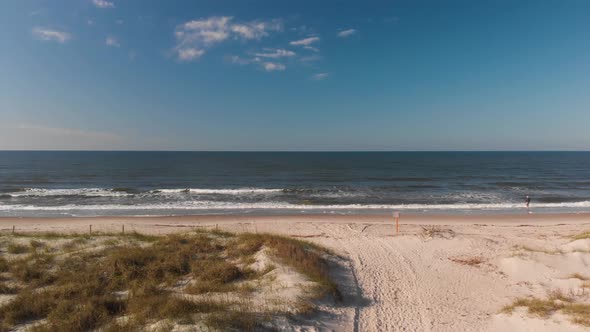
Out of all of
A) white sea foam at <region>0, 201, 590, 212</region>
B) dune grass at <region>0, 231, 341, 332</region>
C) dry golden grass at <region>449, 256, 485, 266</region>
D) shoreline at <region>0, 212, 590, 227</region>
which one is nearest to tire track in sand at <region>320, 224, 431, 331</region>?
dune grass at <region>0, 231, 341, 332</region>

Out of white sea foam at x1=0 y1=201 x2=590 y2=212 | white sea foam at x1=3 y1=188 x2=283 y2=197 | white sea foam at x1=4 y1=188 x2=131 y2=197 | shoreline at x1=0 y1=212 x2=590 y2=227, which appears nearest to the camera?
shoreline at x1=0 y1=212 x2=590 y2=227

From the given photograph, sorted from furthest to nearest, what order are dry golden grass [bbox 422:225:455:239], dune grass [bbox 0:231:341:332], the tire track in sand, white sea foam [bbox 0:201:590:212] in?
white sea foam [bbox 0:201:590:212], dry golden grass [bbox 422:225:455:239], the tire track in sand, dune grass [bbox 0:231:341:332]

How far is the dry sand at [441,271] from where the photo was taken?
287 inches

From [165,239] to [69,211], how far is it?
18.6m

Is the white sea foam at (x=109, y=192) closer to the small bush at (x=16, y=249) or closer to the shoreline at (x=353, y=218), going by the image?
the shoreline at (x=353, y=218)

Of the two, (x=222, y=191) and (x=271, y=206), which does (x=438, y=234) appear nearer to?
(x=271, y=206)

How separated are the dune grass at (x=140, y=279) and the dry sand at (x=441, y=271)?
1.30 metres

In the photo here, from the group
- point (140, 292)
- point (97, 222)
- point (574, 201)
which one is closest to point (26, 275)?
point (140, 292)

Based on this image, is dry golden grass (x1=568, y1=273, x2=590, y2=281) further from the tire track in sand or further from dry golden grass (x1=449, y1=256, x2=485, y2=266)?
the tire track in sand

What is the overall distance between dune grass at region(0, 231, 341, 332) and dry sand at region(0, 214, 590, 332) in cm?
130

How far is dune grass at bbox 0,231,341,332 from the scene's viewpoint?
6.05 meters

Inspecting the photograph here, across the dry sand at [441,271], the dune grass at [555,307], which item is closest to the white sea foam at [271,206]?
the dry sand at [441,271]

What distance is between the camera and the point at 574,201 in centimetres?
2852

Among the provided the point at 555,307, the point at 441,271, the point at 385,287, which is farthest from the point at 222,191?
the point at 555,307
